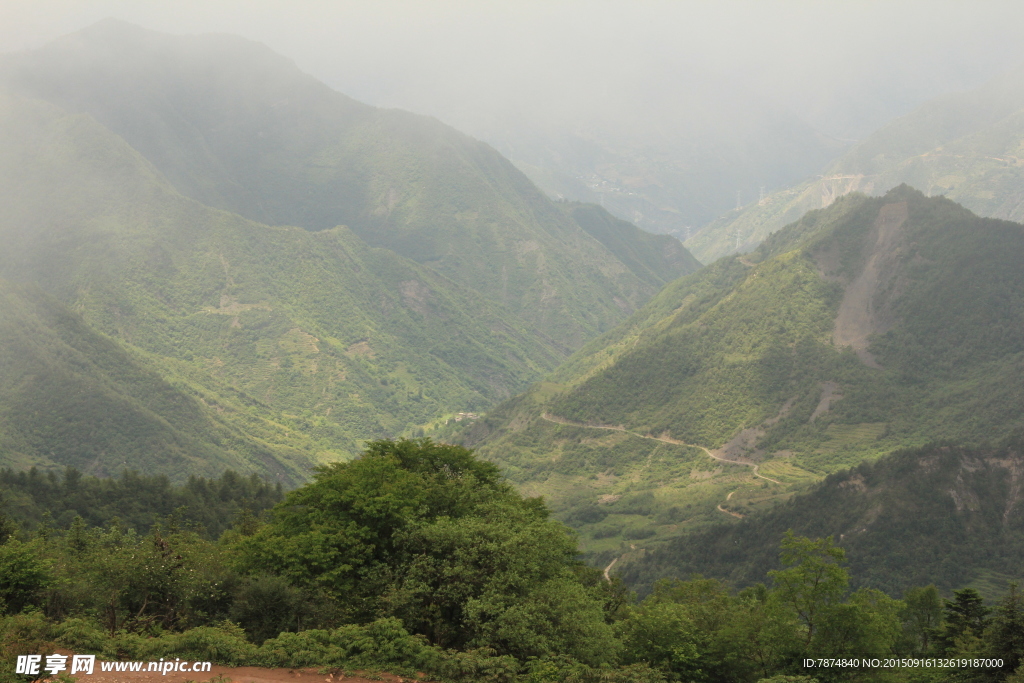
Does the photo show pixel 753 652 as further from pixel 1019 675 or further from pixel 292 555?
pixel 292 555

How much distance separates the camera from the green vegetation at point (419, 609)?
1732 inches

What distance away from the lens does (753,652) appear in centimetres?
6053

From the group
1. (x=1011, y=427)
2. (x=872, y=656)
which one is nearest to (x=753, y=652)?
(x=872, y=656)

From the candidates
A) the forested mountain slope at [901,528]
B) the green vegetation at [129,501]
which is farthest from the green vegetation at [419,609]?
the forested mountain slope at [901,528]

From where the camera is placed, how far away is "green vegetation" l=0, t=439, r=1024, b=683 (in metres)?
44.0

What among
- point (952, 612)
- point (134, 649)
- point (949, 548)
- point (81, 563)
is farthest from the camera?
point (949, 548)

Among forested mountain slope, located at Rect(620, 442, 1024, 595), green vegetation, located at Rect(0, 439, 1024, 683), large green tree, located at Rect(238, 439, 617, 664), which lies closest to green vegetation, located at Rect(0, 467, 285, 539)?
green vegetation, located at Rect(0, 439, 1024, 683)

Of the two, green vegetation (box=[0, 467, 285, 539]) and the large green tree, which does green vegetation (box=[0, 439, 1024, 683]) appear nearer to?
the large green tree

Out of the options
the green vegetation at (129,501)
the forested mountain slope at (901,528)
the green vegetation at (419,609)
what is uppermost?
the green vegetation at (129,501)

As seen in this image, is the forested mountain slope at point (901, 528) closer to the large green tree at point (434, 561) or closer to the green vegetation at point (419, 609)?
the green vegetation at point (419, 609)

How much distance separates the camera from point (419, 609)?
51.0m

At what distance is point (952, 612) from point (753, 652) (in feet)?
62.5

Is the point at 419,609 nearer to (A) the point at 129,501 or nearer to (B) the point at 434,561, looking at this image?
(B) the point at 434,561

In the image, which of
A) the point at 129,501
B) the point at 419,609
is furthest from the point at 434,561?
the point at 129,501
